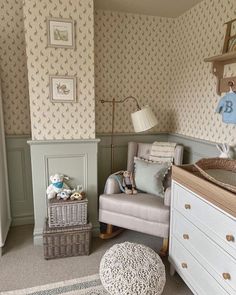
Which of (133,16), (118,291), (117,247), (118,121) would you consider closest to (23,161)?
(118,121)

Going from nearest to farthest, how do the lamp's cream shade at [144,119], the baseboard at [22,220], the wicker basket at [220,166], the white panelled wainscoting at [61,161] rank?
the wicker basket at [220,166] → the white panelled wainscoting at [61,161] → the lamp's cream shade at [144,119] → the baseboard at [22,220]

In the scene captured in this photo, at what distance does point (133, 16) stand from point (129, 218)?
2262 mm

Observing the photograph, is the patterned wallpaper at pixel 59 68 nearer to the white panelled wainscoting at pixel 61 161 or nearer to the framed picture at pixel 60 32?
the framed picture at pixel 60 32

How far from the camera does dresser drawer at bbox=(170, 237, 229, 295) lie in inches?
57.6

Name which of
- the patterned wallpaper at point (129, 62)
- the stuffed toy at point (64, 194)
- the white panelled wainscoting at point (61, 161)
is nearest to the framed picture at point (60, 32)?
the patterned wallpaper at point (129, 62)

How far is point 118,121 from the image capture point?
10.0ft

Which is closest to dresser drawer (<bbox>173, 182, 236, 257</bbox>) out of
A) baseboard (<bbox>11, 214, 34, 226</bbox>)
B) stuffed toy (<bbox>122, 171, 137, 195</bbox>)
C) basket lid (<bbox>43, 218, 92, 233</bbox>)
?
stuffed toy (<bbox>122, 171, 137, 195</bbox>)

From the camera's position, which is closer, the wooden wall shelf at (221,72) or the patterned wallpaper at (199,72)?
the wooden wall shelf at (221,72)

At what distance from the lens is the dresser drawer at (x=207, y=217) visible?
1298 millimetres

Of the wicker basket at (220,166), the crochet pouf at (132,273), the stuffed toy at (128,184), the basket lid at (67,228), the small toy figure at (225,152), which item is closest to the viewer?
the crochet pouf at (132,273)

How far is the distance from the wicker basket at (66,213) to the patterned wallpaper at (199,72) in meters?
1.44

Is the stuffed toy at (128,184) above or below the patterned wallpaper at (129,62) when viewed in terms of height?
below

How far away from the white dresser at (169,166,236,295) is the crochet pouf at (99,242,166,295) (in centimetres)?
23

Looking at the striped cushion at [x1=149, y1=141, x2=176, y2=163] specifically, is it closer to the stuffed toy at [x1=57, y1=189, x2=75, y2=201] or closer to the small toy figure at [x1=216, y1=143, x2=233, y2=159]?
the small toy figure at [x1=216, y1=143, x2=233, y2=159]
